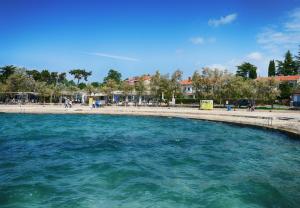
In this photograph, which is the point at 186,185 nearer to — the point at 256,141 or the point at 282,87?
the point at 256,141

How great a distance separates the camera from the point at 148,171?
15141 mm

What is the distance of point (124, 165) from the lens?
16.2 metres

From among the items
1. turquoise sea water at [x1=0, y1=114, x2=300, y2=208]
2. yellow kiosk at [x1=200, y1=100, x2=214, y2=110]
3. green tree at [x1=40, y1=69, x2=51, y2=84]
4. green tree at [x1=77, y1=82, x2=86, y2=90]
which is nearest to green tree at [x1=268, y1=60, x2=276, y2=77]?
green tree at [x1=77, y1=82, x2=86, y2=90]

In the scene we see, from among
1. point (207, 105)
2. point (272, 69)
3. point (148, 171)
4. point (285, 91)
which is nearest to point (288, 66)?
point (272, 69)

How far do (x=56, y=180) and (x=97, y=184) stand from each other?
1.75 metres

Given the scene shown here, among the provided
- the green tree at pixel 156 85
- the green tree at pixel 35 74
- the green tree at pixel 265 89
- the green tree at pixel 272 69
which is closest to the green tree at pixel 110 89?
the green tree at pixel 156 85

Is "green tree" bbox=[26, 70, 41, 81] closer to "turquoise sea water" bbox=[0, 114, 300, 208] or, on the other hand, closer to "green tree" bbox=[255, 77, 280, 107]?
"green tree" bbox=[255, 77, 280, 107]

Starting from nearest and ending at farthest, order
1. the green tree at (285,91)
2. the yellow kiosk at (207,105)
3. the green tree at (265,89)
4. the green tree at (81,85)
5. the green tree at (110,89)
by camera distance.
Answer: the yellow kiosk at (207,105)
the green tree at (265,89)
the green tree at (285,91)
the green tree at (110,89)
the green tree at (81,85)

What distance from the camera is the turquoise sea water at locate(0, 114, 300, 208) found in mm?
11461

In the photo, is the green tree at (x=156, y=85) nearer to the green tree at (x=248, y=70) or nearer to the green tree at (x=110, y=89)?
the green tree at (x=110, y=89)

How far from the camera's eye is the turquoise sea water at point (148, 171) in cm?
1146

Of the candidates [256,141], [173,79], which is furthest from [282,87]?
[256,141]

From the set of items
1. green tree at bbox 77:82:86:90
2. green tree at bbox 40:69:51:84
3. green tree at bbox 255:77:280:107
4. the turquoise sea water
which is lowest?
the turquoise sea water

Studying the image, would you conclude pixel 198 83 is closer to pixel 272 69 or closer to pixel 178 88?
pixel 178 88
